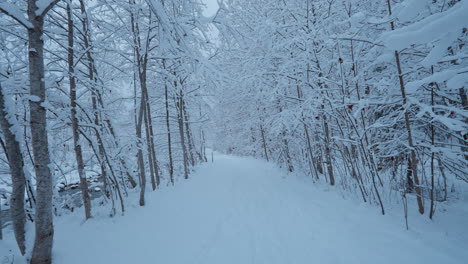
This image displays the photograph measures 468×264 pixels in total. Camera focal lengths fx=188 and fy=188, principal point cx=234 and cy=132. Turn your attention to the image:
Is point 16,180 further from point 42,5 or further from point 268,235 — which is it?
point 268,235

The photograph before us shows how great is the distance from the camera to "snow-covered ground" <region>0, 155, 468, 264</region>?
104 inches

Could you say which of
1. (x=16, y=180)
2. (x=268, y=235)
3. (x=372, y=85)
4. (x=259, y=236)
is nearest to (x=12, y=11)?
(x=16, y=180)

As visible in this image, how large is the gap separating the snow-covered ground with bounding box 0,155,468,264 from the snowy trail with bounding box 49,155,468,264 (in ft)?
0.04

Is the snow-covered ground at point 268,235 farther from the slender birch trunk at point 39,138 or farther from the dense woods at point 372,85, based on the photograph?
the dense woods at point 372,85

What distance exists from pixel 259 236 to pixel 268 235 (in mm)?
166

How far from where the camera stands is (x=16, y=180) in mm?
2865

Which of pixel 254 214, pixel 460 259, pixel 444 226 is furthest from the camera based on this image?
pixel 254 214

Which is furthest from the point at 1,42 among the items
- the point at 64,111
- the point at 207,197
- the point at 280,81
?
the point at 280,81

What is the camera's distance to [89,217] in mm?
4590

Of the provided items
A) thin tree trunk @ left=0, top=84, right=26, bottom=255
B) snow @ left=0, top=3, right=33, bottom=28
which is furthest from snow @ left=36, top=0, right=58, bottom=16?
thin tree trunk @ left=0, top=84, right=26, bottom=255

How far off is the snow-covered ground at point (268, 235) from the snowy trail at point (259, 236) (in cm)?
1

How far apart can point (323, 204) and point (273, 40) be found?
5.89 metres

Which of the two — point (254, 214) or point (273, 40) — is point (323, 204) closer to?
point (254, 214)

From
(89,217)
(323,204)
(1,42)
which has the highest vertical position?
(1,42)
